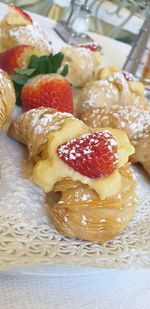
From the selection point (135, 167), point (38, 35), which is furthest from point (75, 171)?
point (38, 35)

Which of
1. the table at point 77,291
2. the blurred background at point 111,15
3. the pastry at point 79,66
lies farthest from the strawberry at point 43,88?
the blurred background at point 111,15

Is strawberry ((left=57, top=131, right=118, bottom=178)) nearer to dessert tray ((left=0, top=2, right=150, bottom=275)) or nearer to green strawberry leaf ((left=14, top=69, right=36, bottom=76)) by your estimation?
dessert tray ((left=0, top=2, right=150, bottom=275))

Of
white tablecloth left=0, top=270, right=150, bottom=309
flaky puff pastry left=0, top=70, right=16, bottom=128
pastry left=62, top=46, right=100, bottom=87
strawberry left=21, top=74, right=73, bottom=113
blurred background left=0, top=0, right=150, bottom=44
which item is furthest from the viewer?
blurred background left=0, top=0, right=150, bottom=44

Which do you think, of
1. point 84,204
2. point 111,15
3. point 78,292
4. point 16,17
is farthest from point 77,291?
point 111,15

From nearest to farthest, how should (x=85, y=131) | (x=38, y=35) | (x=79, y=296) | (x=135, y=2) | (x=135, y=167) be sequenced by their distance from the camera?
1. (x=79, y=296)
2. (x=85, y=131)
3. (x=135, y=167)
4. (x=38, y=35)
5. (x=135, y=2)

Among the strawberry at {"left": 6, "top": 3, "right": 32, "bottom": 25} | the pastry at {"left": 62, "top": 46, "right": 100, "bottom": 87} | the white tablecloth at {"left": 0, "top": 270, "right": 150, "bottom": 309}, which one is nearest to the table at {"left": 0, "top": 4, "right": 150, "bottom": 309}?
the white tablecloth at {"left": 0, "top": 270, "right": 150, "bottom": 309}

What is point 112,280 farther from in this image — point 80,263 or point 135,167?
point 135,167

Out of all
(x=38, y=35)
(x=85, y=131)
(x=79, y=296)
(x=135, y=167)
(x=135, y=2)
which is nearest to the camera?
(x=79, y=296)
